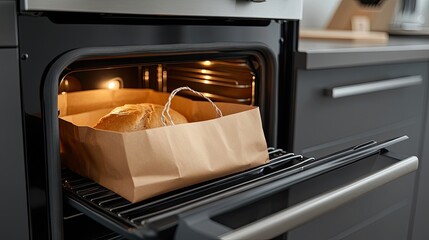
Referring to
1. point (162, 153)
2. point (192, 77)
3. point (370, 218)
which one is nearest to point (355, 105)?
point (370, 218)

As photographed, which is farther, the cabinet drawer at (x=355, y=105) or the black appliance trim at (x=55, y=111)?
the cabinet drawer at (x=355, y=105)

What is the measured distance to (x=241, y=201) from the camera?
64cm

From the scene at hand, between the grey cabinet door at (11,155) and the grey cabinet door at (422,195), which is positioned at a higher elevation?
the grey cabinet door at (11,155)

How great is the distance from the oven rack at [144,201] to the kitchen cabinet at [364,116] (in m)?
0.17

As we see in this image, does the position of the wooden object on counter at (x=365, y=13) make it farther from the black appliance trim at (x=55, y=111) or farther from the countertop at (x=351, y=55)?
the black appliance trim at (x=55, y=111)

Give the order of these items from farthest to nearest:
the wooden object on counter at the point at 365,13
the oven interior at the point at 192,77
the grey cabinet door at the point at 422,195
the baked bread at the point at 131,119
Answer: the wooden object on counter at the point at 365,13
the grey cabinet door at the point at 422,195
the oven interior at the point at 192,77
the baked bread at the point at 131,119

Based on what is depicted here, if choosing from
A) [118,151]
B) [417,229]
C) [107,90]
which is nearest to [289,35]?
[107,90]

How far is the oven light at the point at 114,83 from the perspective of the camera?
1.06m

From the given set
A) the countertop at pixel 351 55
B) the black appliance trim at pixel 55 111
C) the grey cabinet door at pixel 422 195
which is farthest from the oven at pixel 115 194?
the grey cabinet door at pixel 422 195

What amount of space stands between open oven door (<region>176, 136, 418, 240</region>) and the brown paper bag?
116 millimetres

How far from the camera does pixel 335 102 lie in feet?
3.90

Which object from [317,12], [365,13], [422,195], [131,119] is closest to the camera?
[131,119]

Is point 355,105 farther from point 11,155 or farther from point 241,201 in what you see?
point 11,155

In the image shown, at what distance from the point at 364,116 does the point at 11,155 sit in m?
0.91
